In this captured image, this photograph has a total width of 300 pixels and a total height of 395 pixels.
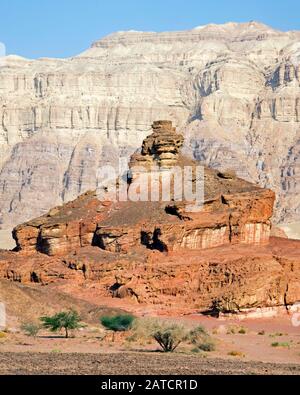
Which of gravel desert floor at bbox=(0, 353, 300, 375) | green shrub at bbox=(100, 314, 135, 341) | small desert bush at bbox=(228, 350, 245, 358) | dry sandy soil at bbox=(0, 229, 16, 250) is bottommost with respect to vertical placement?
dry sandy soil at bbox=(0, 229, 16, 250)

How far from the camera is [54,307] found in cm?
6316

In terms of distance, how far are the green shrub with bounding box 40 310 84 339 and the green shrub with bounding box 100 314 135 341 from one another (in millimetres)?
1696

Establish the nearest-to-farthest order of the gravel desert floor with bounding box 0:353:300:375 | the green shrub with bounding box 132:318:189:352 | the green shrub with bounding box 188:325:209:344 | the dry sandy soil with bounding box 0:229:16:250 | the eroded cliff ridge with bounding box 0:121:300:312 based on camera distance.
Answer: the gravel desert floor with bounding box 0:353:300:375 → the green shrub with bounding box 132:318:189:352 → the green shrub with bounding box 188:325:209:344 → the eroded cliff ridge with bounding box 0:121:300:312 → the dry sandy soil with bounding box 0:229:16:250

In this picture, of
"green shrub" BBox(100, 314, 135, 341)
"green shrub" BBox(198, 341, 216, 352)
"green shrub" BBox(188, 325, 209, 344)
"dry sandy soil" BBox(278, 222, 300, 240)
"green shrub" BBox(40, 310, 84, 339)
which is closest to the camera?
"green shrub" BBox(198, 341, 216, 352)

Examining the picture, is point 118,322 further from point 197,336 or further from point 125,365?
point 125,365

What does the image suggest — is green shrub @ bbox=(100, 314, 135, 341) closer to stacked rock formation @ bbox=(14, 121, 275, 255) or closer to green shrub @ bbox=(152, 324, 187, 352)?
green shrub @ bbox=(152, 324, 187, 352)

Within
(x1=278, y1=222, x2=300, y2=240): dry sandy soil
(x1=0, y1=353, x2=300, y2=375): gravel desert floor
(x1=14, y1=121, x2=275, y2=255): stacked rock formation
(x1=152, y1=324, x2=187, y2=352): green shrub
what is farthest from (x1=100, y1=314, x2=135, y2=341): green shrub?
(x1=278, y1=222, x2=300, y2=240): dry sandy soil

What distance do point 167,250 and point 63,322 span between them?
→ 16052mm

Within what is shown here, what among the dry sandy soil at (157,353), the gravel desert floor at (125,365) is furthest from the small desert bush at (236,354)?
the gravel desert floor at (125,365)

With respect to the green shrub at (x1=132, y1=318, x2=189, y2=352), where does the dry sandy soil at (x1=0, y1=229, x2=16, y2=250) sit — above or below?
below

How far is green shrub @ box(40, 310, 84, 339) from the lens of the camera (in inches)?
2211

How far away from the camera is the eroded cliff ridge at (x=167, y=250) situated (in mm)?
67688

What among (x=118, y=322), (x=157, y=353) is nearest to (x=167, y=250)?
(x=118, y=322)
